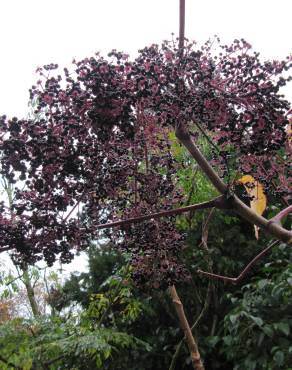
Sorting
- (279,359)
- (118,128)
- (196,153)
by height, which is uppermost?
(118,128)

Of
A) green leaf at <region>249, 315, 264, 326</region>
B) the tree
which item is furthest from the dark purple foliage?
green leaf at <region>249, 315, 264, 326</region>

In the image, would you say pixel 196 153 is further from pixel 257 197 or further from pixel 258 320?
pixel 258 320

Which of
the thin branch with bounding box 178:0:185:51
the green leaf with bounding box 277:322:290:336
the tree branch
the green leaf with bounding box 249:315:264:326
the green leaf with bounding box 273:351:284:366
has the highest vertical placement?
the thin branch with bounding box 178:0:185:51

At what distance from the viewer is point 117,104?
2.78 feet

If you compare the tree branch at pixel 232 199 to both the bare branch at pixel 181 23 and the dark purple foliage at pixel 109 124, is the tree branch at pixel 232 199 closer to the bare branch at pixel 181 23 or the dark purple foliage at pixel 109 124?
the dark purple foliage at pixel 109 124

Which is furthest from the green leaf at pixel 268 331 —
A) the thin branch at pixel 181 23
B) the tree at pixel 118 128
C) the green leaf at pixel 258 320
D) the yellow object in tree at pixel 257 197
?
the thin branch at pixel 181 23

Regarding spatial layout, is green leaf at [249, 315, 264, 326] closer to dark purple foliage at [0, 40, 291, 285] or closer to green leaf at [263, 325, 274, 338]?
green leaf at [263, 325, 274, 338]

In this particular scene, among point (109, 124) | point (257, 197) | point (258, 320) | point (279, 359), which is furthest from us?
point (258, 320)

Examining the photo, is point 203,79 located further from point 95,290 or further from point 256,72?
point 95,290

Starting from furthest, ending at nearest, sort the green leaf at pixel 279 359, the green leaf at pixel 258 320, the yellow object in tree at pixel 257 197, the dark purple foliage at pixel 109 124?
1. the green leaf at pixel 258 320
2. the green leaf at pixel 279 359
3. the yellow object in tree at pixel 257 197
4. the dark purple foliage at pixel 109 124

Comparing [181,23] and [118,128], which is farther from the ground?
[181,23]

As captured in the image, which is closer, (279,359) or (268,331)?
(279,359)

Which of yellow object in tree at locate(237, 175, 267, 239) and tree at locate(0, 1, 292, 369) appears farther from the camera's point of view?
yellow object in tree at locate(237, 175, 267, 239)

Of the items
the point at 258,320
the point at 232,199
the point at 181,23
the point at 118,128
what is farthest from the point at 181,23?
the point at 258,320
